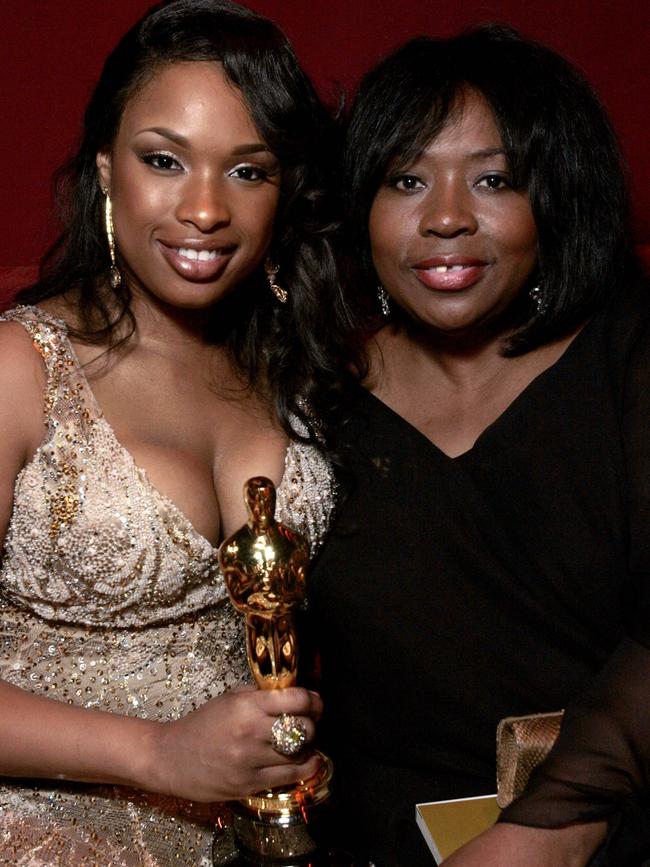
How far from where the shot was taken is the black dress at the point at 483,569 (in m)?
1.39

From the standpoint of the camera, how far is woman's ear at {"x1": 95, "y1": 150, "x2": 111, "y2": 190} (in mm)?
1362

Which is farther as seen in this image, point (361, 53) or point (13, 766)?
point (361, 53)

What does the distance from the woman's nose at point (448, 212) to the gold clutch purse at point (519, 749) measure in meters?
0.53

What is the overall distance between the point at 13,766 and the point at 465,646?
1.74 ft

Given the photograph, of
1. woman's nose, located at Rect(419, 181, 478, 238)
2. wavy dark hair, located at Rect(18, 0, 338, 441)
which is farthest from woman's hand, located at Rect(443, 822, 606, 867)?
woman's nose, located at Rect(419, 181, 478, 238)

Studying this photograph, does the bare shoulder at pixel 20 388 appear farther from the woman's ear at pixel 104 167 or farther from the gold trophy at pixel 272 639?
the gold trophy at pixel 272 639

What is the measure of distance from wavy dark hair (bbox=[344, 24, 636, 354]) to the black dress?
0.19ft

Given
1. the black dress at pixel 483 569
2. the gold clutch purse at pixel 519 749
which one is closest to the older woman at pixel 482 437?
the black dress at pixel 483 569

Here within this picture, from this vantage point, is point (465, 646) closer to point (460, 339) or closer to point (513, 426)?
point (513, 426)

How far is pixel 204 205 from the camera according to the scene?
125 cm

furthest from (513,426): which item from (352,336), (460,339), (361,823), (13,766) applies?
(13,766)

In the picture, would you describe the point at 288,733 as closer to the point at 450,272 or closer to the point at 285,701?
the point at 285,701

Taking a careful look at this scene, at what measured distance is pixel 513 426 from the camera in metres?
1.44

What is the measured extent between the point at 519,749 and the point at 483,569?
0.24 m
